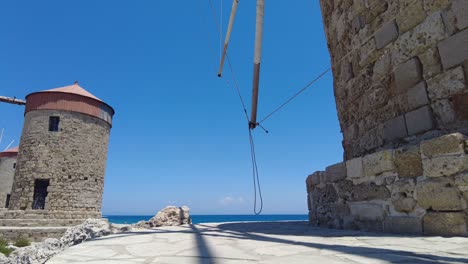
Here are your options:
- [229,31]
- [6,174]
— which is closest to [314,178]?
[229,31]

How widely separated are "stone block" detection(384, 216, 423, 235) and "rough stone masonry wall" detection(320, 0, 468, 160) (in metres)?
0.73

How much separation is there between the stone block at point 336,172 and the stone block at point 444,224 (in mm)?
981

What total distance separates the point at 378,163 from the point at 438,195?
1.86 feet

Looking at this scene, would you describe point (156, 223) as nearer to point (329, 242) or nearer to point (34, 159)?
point (329, 242)

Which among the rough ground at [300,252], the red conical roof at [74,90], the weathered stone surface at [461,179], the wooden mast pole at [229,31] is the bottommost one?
the rough ground at [300,252]

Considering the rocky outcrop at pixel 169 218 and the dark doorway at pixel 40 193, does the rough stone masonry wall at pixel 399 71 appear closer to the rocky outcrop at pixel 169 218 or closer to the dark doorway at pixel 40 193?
the rocky outcrop at pixel 169 218

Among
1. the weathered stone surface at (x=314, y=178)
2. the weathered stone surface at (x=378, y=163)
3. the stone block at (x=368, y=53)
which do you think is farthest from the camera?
the weathered stone surface at (x=314, y=178)

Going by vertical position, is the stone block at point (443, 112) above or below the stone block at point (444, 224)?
above

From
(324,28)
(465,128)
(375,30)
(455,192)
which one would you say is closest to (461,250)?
(455,192)

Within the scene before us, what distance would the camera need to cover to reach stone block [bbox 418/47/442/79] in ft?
8.74

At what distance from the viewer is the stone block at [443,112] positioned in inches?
100.0

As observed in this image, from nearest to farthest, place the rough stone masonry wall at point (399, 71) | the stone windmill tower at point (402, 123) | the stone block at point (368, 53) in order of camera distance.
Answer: the stone windmill tower at point (402, 123)
the rough stone masonry wall at point (399, 71)
the stone block at point (368, 53)

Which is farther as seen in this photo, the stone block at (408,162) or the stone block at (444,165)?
the stone block at (408,162)

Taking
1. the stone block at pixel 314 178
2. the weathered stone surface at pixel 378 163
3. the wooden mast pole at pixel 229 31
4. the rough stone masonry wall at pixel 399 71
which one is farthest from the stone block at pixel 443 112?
the wooden mast pole at pixel 229 31
